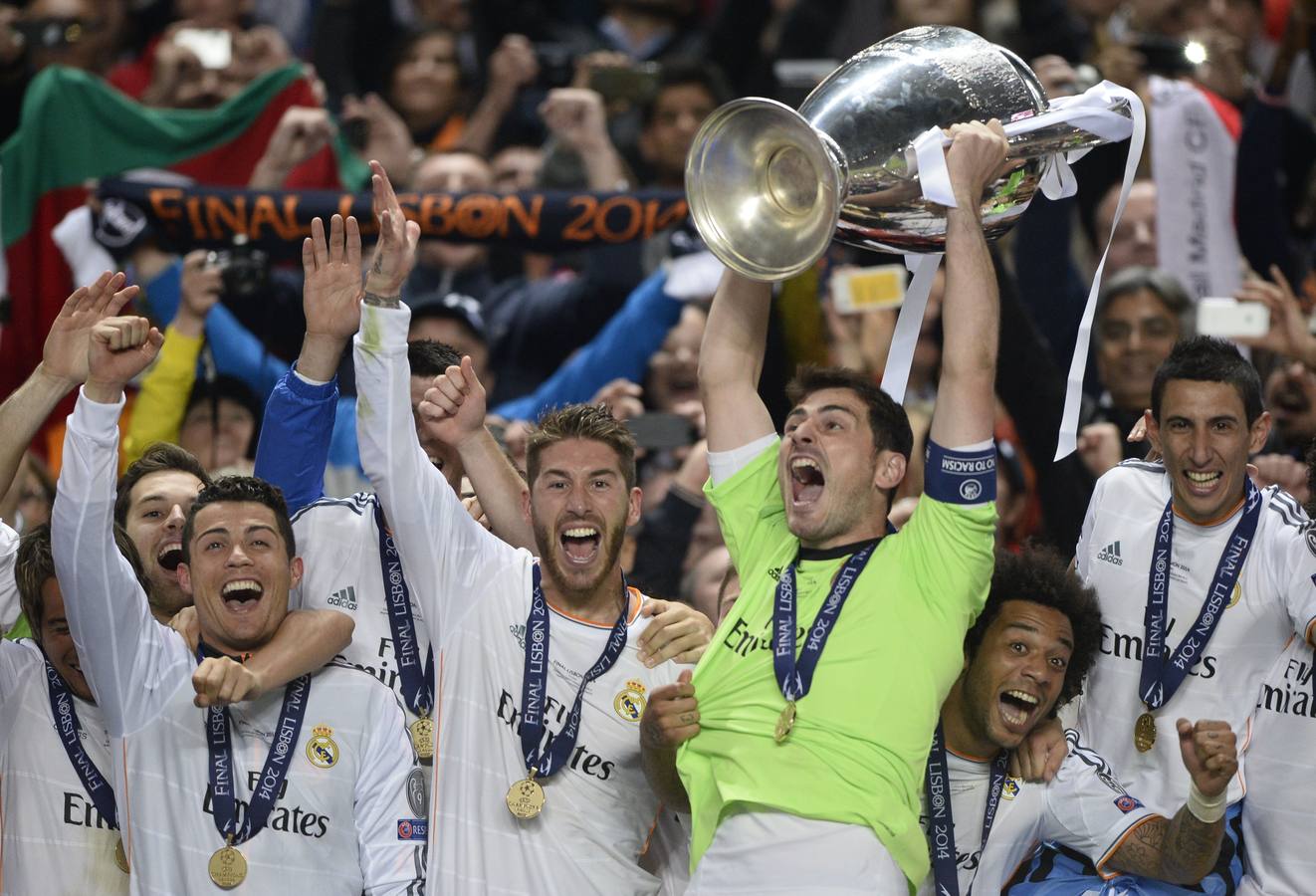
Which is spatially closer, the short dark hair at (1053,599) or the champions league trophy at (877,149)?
the champions league trophy at (877,149)

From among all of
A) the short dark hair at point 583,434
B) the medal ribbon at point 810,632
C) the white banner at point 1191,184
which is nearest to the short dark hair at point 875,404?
the medal ribbon at point 810,632

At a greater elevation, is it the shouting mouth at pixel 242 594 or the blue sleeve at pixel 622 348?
the blue sleeve at pixel 622 348

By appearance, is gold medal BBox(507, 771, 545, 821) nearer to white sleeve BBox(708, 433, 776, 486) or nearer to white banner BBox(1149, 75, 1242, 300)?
white sleeve BBox(708, 433, 776, 486)

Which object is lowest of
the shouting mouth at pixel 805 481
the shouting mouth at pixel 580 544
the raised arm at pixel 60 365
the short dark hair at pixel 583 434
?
the shouting mouth at pixel 580 544

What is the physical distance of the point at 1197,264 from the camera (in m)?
8.50

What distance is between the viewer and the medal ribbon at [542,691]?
5.47m

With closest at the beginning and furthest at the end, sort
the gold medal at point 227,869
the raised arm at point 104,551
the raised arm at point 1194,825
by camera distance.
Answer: the raised arm at point 1194,825 < the raised arm at point 104,551 < the gold medal at point 227,869

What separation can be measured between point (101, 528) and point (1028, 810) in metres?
2.69

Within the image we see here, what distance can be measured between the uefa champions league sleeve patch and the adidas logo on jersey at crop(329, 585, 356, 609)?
189 cm

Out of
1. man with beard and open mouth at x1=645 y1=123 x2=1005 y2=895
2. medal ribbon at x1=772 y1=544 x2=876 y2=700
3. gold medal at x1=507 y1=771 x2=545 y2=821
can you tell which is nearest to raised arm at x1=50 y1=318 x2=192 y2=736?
gold medal at x1=507 y1=771 x2=545 y2=821

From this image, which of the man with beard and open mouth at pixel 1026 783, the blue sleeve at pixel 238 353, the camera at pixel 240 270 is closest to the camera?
the man with beard and open mouth at pixel 1026 783

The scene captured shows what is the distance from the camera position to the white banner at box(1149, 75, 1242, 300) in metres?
8.50

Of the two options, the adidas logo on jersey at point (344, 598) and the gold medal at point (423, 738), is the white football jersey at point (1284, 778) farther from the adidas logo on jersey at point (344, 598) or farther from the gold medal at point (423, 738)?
the adidas logo on jersey at point (344, 598)

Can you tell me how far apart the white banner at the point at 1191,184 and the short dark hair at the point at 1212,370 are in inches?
102
